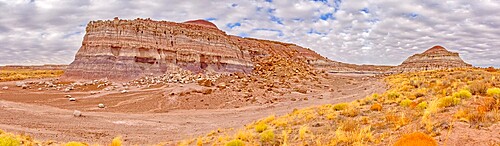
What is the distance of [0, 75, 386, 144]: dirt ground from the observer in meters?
14.4

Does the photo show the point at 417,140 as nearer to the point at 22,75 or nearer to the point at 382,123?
the point at 382,123

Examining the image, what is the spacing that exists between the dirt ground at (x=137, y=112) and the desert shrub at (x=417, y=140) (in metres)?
9.28

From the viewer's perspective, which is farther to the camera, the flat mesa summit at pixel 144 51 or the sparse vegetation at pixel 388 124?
the flat mesa summit at pixel 144 51

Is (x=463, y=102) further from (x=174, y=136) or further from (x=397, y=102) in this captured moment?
(x=174, y=136)

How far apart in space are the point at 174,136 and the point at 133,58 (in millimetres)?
18415

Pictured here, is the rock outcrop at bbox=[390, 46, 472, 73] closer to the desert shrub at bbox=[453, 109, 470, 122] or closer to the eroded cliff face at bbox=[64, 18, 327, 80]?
the eroded cliff face at bbox=[64, 18, 327, 80]

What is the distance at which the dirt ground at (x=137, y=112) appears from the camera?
568 inches

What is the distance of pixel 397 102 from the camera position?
41.3ft

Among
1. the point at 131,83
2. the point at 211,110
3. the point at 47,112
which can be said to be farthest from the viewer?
the point at 131,83

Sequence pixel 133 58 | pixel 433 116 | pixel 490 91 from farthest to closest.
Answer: pixel 133 58 → pixel 490 91 → pixel 433 116

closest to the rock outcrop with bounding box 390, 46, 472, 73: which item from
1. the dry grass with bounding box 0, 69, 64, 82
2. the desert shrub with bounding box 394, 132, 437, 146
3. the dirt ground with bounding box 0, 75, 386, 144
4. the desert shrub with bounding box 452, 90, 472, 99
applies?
the dirt ground with bounding box 0, 75, 386, 144

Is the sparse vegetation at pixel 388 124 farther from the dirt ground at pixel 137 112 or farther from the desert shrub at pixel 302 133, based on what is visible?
the dirt ground at pixel 137 112

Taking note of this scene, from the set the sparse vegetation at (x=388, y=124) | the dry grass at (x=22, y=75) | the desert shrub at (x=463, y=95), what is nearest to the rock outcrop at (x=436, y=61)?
the desert shrub at (x=463, y=95)

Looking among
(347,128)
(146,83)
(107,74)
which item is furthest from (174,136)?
(107,74)
